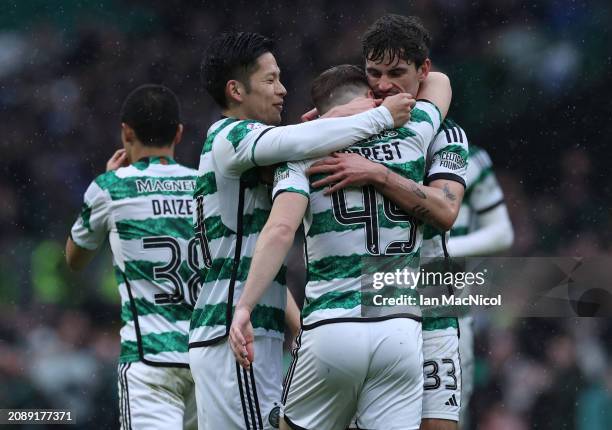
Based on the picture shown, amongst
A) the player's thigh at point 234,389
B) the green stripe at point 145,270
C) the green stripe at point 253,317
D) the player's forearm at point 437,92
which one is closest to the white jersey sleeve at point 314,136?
the player's forearm at point 437,92

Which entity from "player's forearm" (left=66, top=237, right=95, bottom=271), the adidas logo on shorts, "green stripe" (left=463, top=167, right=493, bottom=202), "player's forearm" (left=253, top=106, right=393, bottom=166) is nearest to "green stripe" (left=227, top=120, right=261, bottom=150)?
"player's forearm" (left=253, top=106, right=393, bottom=166)

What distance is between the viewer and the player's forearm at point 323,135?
143 inches

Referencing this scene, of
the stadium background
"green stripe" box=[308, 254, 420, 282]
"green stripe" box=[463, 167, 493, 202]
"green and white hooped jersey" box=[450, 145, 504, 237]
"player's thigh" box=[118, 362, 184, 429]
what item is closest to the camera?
"green stripe" box=[308, 254, 420, 282]

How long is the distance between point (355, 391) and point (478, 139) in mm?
5155

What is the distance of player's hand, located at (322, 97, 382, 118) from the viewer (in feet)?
12.1

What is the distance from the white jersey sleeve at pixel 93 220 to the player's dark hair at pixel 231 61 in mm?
1040

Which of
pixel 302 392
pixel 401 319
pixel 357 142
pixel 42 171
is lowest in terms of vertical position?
pixel 302 392

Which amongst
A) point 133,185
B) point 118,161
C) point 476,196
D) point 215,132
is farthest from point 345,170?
point 476,196

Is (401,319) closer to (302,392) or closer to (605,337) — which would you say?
(302,392)

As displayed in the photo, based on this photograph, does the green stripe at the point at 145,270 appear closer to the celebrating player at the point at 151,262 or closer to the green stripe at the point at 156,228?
the celebrating player at the point at 151,262

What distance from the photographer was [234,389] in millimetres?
3873

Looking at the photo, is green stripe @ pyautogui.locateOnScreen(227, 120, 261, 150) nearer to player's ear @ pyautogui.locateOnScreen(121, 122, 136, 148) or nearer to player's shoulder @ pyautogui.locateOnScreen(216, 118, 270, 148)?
player's shoulder @ pyautogui.locateOnScreen(216, 118, 270, 148)

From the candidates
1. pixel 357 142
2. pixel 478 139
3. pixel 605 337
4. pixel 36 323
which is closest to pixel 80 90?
pixel 36 323

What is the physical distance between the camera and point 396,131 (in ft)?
12.2
